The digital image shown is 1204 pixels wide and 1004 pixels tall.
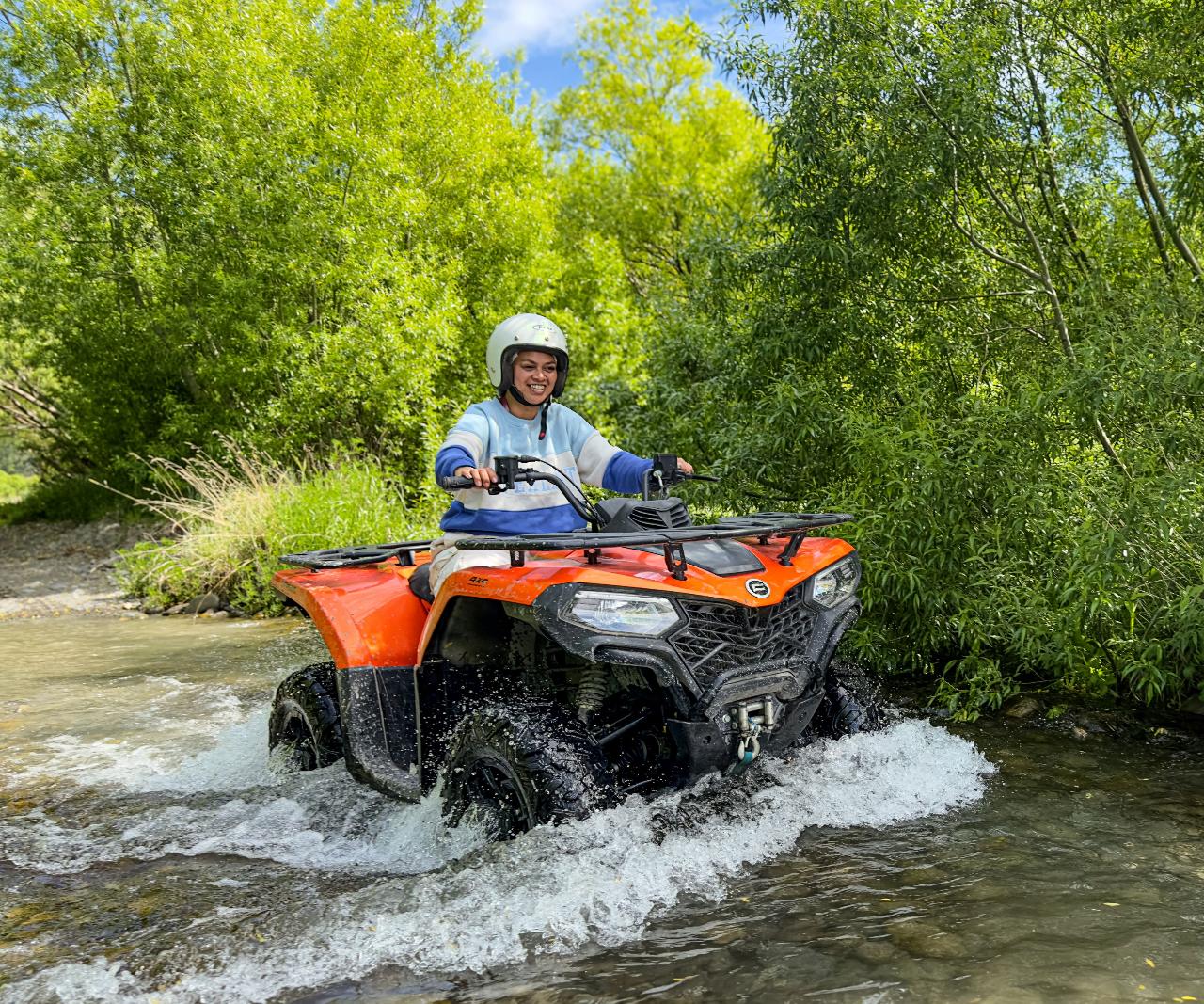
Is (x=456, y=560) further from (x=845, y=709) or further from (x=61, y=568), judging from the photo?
(x=61, y=568)

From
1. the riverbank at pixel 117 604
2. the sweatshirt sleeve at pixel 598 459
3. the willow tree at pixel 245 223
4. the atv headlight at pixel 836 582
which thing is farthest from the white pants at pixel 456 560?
the willow tree at pixel 245 223

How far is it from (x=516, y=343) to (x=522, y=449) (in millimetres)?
412

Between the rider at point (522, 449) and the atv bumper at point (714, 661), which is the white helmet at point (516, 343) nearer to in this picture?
the rider at point (522, 449)

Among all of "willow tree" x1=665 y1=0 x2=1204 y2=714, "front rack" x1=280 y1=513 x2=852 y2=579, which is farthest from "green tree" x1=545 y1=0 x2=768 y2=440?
"front rack" x1=280 y1=513 x2=852 y2=579

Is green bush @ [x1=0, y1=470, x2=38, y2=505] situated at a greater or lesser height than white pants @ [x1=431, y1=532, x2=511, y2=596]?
greater

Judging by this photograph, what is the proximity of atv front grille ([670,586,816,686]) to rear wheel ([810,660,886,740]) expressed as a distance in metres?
0.58

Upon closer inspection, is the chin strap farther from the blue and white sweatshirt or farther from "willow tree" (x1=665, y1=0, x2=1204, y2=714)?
"willow tree" (x1=665, y1=0, x2=1204, y2=714)

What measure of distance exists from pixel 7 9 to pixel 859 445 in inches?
604

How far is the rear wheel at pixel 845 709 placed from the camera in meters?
3.56

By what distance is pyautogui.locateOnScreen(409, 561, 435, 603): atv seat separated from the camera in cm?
367

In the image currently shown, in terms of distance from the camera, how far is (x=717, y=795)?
3.33 meters

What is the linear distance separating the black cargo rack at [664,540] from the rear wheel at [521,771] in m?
0.46

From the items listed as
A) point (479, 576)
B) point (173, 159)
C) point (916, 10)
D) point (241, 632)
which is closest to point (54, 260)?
point (173, 159)

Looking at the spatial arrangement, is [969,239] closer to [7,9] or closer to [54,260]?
[54,260]
